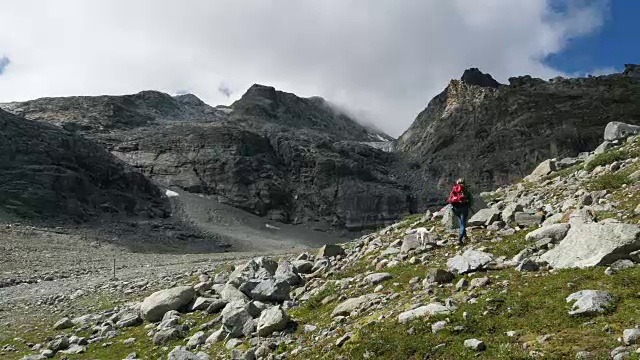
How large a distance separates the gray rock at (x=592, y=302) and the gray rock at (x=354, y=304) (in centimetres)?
519

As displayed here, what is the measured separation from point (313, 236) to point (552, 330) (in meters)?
172

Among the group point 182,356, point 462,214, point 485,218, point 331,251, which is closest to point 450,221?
point 485,218

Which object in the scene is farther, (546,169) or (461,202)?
(546,169)

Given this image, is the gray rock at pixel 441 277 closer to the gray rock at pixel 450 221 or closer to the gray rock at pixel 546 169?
the gray rock at pixel 450 221

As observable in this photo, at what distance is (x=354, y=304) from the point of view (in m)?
13.6

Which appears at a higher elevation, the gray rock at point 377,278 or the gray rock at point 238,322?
the gray rock at point 377,278

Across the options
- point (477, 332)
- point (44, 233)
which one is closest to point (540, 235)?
point (477, 332)

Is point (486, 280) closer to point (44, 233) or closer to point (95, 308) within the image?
point (95, 308)

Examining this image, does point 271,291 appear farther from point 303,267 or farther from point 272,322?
point 303,267

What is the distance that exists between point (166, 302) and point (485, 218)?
12.4 m

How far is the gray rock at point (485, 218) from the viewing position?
18938 millimetres

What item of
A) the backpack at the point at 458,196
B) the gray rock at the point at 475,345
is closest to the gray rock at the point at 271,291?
the backpack at the point at 458,196

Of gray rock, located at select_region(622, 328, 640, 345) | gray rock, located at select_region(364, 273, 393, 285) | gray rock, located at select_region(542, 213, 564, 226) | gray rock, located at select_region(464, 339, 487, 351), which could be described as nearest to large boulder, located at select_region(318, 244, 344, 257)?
gray rock, located at select_region(364, 273, 393, 285)

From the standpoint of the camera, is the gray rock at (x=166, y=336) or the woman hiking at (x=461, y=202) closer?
the gray rock at (x=166, y=336)
